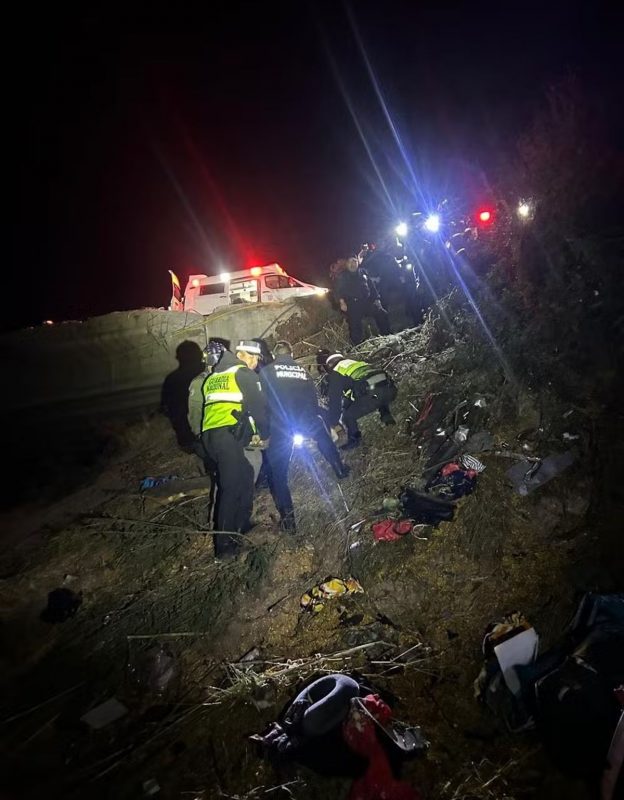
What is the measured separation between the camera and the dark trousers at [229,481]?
14.5ft

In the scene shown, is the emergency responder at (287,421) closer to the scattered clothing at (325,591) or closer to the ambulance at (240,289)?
the scattered clothing at (325,591)

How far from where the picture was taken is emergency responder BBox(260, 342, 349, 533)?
4.71 meters

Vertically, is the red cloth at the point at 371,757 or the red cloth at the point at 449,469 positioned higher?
the red cloth at the point at 449,469

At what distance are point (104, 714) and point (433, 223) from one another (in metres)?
8.18

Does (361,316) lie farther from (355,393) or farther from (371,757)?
(371,757)

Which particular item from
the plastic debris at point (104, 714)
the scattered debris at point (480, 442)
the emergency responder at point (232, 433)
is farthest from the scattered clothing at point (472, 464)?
the plastic debris at point (104, 714)

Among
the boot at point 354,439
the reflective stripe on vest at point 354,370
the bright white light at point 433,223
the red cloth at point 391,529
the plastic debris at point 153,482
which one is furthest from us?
the bright white light at point 433,223

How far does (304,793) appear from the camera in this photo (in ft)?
7.78

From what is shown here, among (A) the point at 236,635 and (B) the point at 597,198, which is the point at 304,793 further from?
(B) the point at 597,198

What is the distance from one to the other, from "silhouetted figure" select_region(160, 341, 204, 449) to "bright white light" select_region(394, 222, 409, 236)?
447 centimetres

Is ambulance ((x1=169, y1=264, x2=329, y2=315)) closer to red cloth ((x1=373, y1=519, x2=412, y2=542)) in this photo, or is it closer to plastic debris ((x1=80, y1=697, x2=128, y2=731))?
red cloth ((x1=373, y1=519, x2=412, y2=542))

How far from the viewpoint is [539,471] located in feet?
11.8

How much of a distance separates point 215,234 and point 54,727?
3381 cm

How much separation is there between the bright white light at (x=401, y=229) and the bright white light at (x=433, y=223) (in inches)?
15.0
